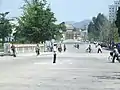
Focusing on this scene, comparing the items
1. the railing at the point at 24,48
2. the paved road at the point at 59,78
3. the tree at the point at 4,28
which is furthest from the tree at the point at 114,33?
the paved road at the point at 59,78

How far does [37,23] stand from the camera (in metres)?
90.2

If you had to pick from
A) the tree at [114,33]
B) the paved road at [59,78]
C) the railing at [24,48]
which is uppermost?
the tree at [114,33]

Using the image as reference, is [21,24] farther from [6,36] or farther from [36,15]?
[6,36]

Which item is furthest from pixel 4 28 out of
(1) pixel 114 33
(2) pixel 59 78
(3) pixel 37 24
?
(2) pixel 59 78

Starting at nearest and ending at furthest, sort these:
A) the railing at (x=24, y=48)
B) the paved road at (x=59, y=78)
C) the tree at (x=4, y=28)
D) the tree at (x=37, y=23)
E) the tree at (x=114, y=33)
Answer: the paved road at (x=59, y=78) < the railing at (x=24, y=48) < the tree at (x=37, y=23) < the tree at (x=4, y=28) < the tree at (x=114, y=33)

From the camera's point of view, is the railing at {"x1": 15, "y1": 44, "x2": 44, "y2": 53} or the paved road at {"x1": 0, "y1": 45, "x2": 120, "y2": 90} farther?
the railing at {"x1": 15, "y1": 44, "x2": 44, "y2": 53}

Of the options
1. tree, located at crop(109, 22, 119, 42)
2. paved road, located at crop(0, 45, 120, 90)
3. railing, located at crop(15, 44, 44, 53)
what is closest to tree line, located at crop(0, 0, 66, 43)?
railing, located at crop(15, 44, 44, 53)

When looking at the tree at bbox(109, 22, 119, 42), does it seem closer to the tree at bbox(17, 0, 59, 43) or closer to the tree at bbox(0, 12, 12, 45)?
the tree at bbox(0, 12, 12, 45)

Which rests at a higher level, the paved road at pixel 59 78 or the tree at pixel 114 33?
the tree at pixel 114 33

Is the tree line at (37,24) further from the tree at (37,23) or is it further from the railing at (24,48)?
the railing at (24,48)

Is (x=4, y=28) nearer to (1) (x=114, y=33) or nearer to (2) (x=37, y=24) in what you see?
(2) (x=37, y=24)

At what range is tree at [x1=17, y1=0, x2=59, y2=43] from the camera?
297 ft

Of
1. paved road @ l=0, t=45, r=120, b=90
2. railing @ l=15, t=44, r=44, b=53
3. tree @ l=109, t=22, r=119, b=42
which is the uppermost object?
tree @ l=109, t=22, r=119, b=42

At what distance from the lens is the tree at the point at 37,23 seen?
90562mm
